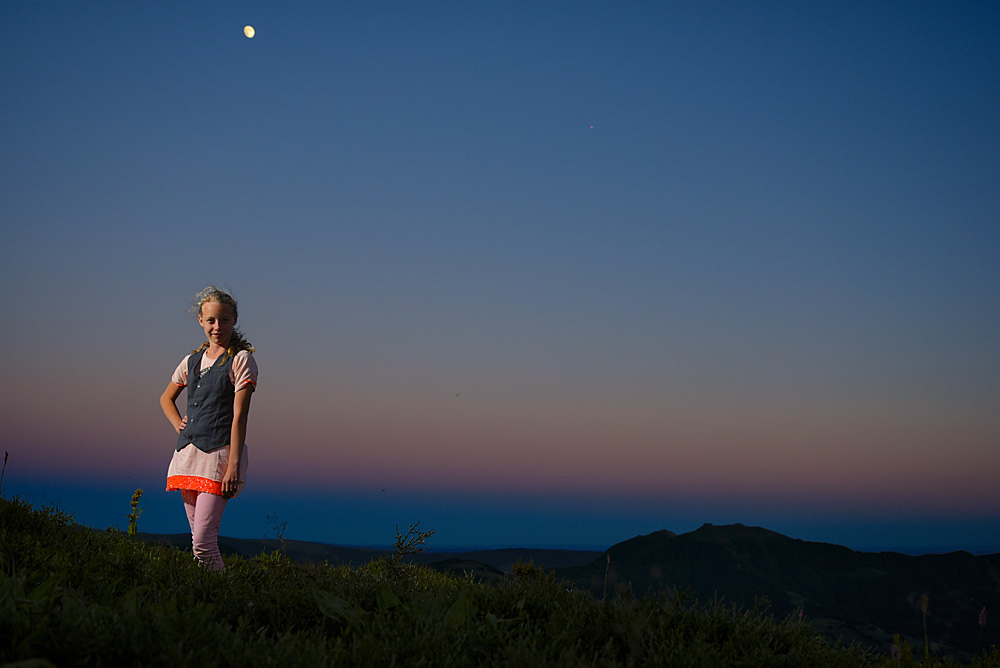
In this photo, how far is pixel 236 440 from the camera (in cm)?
618

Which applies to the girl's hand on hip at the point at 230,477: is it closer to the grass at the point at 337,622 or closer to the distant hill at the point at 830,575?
the grass at the point at 337,622

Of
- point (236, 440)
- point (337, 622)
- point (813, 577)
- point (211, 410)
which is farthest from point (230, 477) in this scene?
point (813, 577)

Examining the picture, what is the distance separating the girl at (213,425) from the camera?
20.2 feet

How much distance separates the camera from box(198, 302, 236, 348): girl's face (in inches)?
258

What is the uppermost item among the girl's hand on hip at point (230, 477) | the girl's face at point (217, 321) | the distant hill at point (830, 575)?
the girl's face at point (217, 321)

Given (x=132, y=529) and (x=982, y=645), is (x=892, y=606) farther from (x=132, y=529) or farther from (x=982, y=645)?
(x=132, y=529)

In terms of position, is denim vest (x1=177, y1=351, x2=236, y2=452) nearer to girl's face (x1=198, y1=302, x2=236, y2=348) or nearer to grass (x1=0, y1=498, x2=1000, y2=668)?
girl's face (x1=198, y1=302, x2=236, y2=348)

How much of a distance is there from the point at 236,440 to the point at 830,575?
39.9 ft

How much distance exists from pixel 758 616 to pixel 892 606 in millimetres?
7669

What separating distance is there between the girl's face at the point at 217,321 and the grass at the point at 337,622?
208cm

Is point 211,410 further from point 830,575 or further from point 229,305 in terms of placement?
point 830,575

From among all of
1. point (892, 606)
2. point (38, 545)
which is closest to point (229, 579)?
point (38, 545)

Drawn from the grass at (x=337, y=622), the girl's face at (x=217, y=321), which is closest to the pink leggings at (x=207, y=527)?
the grass at (x=337, y=622)

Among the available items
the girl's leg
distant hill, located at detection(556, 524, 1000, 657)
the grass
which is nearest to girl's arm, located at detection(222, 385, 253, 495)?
the girl's leg
